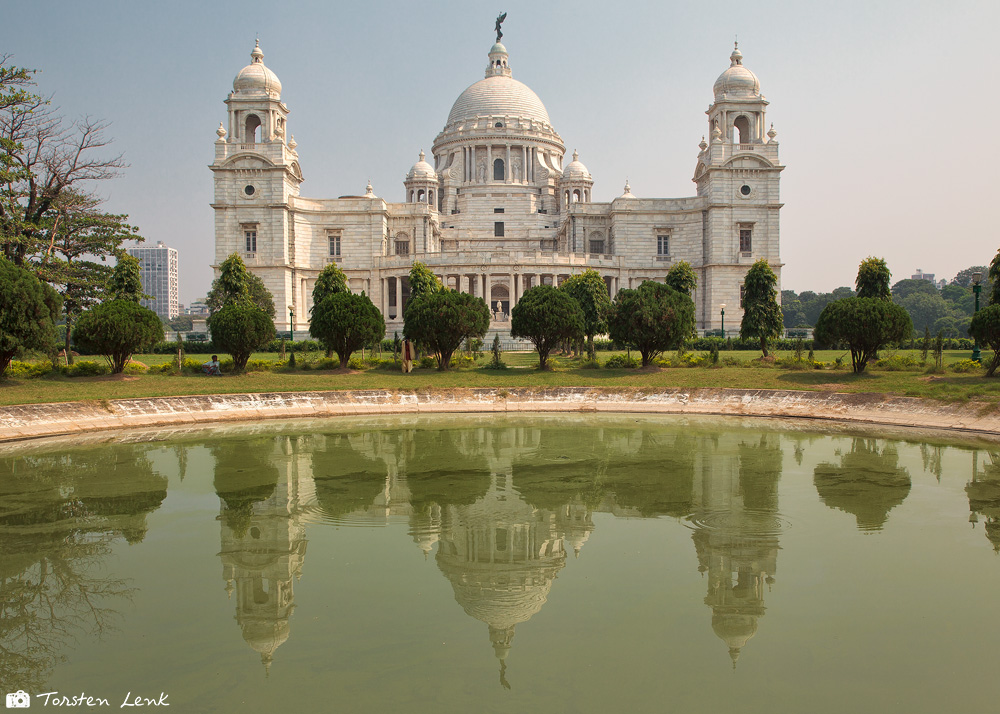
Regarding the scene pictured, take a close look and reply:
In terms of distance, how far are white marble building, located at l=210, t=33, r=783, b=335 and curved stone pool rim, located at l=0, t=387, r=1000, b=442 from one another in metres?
26.5

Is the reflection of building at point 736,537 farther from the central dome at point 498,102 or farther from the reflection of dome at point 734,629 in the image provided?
the central dome at point 498,102

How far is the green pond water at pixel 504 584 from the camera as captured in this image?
6746mm

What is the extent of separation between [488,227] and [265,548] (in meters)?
62.0

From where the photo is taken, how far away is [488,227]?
70500 millimetres

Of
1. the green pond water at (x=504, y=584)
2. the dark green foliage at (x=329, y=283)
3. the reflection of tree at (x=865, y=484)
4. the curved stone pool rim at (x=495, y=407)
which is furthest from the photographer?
the dark green foliage at (x=329, y=283)

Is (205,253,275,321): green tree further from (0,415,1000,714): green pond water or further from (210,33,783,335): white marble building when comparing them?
(0,415,1000,714): green pond water

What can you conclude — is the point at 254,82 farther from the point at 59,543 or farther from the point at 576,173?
the point at 59,543

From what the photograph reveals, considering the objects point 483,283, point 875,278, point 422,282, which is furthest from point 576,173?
point 875,278

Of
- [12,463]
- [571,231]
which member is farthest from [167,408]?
[571,231]

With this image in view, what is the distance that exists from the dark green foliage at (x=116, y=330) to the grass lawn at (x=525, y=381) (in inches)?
46.7

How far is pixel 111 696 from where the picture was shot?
6535 mm

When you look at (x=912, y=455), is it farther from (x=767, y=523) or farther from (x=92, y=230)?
(x=92, y=230)

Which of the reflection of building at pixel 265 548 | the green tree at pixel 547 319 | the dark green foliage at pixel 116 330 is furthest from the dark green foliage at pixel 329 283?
the reflection of building at pixel 265 548

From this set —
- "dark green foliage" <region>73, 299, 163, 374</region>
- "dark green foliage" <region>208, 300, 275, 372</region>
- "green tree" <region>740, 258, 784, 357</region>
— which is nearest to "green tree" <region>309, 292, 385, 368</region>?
"dark green foliage" <region>208, 300, 275, 372</region>
